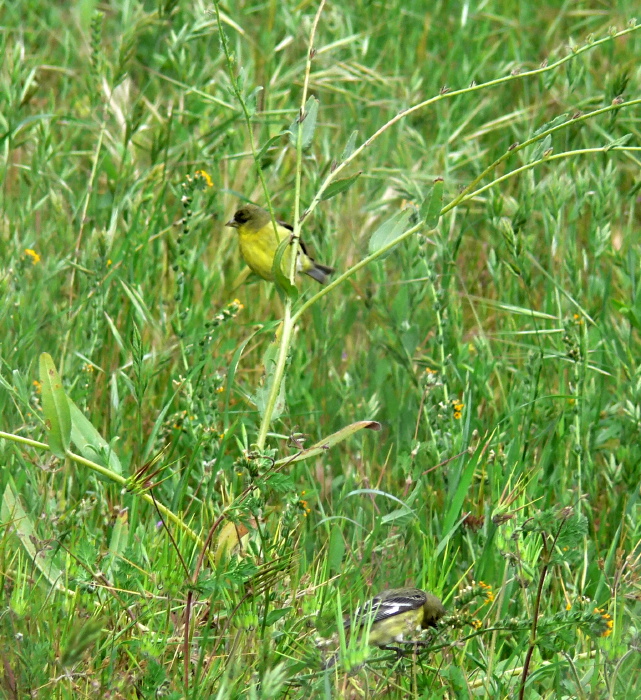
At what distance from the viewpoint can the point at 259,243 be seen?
3.98m

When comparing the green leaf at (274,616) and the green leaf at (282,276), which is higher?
the green leaf at (282,276)

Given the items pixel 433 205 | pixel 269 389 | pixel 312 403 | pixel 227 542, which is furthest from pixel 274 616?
pixel 312 403

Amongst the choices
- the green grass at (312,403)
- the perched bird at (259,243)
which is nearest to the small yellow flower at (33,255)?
the green grass at (312,403)

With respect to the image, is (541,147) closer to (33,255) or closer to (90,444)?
(90,444)

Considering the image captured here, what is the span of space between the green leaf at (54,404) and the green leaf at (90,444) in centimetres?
14

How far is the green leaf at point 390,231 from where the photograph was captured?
2.31 m

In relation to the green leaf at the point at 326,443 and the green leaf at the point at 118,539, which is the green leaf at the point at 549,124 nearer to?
the green leaf at the point at 326,443

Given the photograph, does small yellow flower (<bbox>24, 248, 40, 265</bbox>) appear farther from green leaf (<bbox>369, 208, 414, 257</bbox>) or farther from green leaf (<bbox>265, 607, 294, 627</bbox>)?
green leaf (<bbox>265, 607, 294, 627</bbox>)

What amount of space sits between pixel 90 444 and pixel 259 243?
6.09 ft

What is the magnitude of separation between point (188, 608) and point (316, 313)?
5.86ft

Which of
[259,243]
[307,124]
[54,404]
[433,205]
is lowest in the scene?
[259,243]

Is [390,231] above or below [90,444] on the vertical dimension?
above

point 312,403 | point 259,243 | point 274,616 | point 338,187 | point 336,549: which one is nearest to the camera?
point 274,616

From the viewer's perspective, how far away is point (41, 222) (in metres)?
4.18
